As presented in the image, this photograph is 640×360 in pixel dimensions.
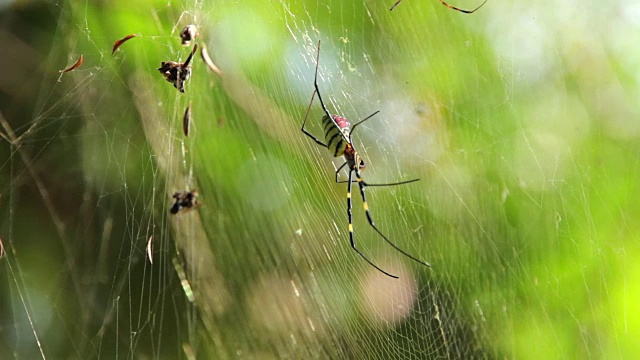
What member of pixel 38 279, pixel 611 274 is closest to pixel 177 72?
pixel 38 279

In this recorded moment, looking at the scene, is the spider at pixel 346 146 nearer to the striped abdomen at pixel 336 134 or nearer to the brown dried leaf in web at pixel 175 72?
the striped abdomen at pixel 336 134

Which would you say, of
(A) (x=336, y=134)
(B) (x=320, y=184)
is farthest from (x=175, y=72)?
(B) (x=320, y=184)

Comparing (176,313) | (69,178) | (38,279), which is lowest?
(176,313)

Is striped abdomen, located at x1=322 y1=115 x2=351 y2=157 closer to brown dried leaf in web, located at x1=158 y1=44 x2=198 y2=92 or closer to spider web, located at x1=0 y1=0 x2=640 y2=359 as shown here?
spider web, located at x1=0 y1=0 x2=640 y2=359

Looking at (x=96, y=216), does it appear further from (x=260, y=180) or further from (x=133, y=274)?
(x=260, y=180)

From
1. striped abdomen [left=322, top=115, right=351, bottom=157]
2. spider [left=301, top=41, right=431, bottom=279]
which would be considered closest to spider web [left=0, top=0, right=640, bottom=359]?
spider [left=301, top=41, right=431, bottom=279]

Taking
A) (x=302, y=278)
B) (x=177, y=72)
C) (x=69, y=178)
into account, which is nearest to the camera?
(x=177, y=72)
